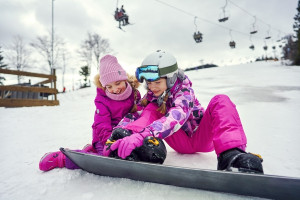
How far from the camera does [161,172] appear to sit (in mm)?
1034

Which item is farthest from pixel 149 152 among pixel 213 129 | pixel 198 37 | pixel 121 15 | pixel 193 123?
pixel 198 37

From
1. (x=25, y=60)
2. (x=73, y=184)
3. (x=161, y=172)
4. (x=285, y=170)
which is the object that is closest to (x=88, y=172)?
(x=73, y=184)

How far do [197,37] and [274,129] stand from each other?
7.73 meters

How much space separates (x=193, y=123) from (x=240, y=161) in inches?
27.9

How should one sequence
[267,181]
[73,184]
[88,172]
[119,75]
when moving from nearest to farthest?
[267,181], [73,184], [88,172], [119,75]

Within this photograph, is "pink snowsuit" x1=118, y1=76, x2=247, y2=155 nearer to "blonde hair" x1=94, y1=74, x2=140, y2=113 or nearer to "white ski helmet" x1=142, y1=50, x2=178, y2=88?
A: "white ski helmet" x1=142, y1=50, x2=178, y2=88

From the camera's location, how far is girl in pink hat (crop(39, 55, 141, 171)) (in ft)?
5.72

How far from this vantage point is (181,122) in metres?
1.36

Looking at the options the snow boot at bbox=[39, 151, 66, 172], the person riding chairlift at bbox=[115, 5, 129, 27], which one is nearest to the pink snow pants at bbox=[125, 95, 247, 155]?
the snow boot at bbox=[39, 151, 66, 172]

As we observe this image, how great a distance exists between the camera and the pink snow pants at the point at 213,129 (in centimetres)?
112

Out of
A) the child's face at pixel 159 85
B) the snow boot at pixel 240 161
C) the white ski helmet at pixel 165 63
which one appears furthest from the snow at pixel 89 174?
the white ski helmet at pixel 165 63

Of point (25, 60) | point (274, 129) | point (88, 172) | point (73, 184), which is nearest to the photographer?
point (73, 184)

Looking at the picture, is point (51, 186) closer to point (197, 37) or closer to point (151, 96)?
point (151, 96)

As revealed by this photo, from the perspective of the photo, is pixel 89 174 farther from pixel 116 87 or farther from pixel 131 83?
pixel 131 83
